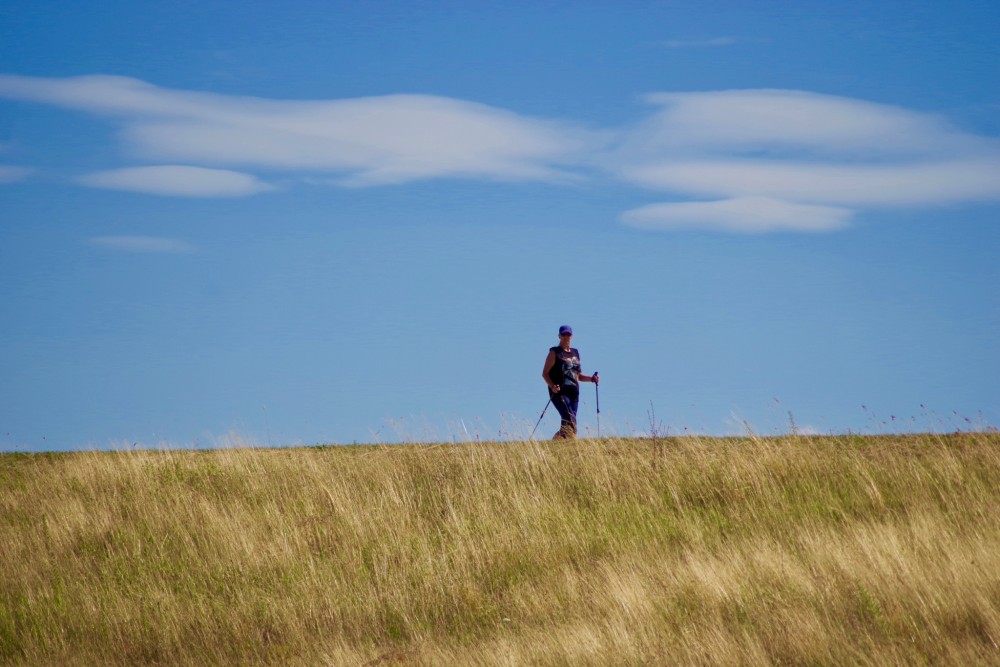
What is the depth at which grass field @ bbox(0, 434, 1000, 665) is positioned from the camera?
288 inches

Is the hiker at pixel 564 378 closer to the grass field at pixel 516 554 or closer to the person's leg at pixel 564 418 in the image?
the person's leg at pixel 564 418

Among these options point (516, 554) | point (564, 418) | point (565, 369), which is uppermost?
point (565, 369)

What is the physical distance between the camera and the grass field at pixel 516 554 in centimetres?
731

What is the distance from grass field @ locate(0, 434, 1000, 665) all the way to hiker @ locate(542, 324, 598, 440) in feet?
2.25

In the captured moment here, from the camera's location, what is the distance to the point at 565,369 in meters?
13.2

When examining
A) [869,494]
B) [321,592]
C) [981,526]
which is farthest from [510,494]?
[981,526]

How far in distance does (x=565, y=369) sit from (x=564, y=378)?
0.41 feet

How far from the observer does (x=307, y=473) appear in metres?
12.5

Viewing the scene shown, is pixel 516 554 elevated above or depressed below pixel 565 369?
below

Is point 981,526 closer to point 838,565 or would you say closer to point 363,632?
point 838,565

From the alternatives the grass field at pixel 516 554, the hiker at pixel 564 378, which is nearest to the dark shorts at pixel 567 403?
the hiker at pixel 564 378

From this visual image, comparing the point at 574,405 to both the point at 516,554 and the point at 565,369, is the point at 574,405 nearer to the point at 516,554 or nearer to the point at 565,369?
the point at 565,369

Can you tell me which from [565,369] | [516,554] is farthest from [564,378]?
[516,554]

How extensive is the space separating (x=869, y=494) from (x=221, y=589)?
23.3 feet
